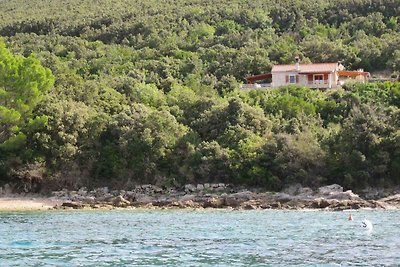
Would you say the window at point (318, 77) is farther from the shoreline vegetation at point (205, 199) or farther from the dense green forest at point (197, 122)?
the shoreline vegetation at point (205, 199)

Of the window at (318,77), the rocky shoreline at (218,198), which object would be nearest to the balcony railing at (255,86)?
the window at (318,77)

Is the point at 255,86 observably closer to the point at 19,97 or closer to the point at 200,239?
the point at 19,97

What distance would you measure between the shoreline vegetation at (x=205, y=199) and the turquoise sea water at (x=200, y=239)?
3687 millimetres

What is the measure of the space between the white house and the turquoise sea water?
29.3 metres

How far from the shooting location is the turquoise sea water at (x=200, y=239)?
21375 mm

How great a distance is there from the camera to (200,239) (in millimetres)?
26891

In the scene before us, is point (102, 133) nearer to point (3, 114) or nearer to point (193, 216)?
point (3, 114)

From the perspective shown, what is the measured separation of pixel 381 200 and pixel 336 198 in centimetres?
269

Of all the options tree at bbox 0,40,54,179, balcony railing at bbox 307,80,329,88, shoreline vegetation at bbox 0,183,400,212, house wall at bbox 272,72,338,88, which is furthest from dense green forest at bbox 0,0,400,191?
house wall at bbox 272,72,338,88

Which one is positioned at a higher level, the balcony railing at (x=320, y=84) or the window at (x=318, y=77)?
the window at (x=318, y=77)

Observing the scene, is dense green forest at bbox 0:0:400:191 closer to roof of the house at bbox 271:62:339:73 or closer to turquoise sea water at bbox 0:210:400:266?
roof of the house at bbox 271:62:339:73

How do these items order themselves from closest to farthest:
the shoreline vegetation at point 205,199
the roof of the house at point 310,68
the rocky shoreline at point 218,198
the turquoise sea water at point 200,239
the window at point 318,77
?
the turquoise sea water at point 200,239
the rocky shoreline at point 218,198
the shoreline vegetation at point 205,199
the roof of the house at point 310,68
the window at point 318,77

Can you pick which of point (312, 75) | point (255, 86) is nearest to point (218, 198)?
point (255, 86)

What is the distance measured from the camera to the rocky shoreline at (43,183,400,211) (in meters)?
42.7
